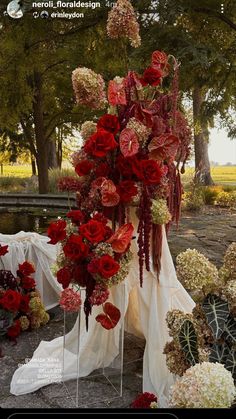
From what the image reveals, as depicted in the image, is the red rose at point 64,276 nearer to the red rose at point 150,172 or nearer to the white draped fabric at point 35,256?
the red rose at point 150,172

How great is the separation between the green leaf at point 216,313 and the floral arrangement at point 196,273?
0.05m

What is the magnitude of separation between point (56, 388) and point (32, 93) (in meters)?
8.59

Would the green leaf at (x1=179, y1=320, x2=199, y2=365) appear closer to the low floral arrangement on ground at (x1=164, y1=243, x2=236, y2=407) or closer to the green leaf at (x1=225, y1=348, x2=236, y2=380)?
the low floral arrangement on ground at (x1=164, y1=243, x2=236, y2=407)

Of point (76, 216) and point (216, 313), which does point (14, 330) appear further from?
point (216, 313)

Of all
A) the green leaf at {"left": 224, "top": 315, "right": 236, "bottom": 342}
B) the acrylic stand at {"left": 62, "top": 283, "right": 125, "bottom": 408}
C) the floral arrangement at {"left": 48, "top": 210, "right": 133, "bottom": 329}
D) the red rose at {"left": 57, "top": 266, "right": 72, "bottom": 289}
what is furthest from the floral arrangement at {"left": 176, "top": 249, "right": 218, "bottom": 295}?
the acrylic stand at {"left": 62, "top": 283, "right": 125, "bottom": 408}

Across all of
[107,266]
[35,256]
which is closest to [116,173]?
[107,266]

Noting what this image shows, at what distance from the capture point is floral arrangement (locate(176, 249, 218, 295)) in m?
A: 1.76

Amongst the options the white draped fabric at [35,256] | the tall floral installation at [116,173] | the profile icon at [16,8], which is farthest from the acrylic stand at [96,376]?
the profile icon at [16,8]

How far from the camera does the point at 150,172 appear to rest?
222 centimetres

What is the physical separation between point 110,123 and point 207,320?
1.01 metres

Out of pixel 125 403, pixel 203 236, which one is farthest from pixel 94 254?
pixel 203 236

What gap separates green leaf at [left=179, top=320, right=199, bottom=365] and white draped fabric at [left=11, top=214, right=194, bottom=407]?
2.44 ft

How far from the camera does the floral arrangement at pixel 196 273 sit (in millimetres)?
1758

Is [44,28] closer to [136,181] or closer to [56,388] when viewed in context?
[136,181]
